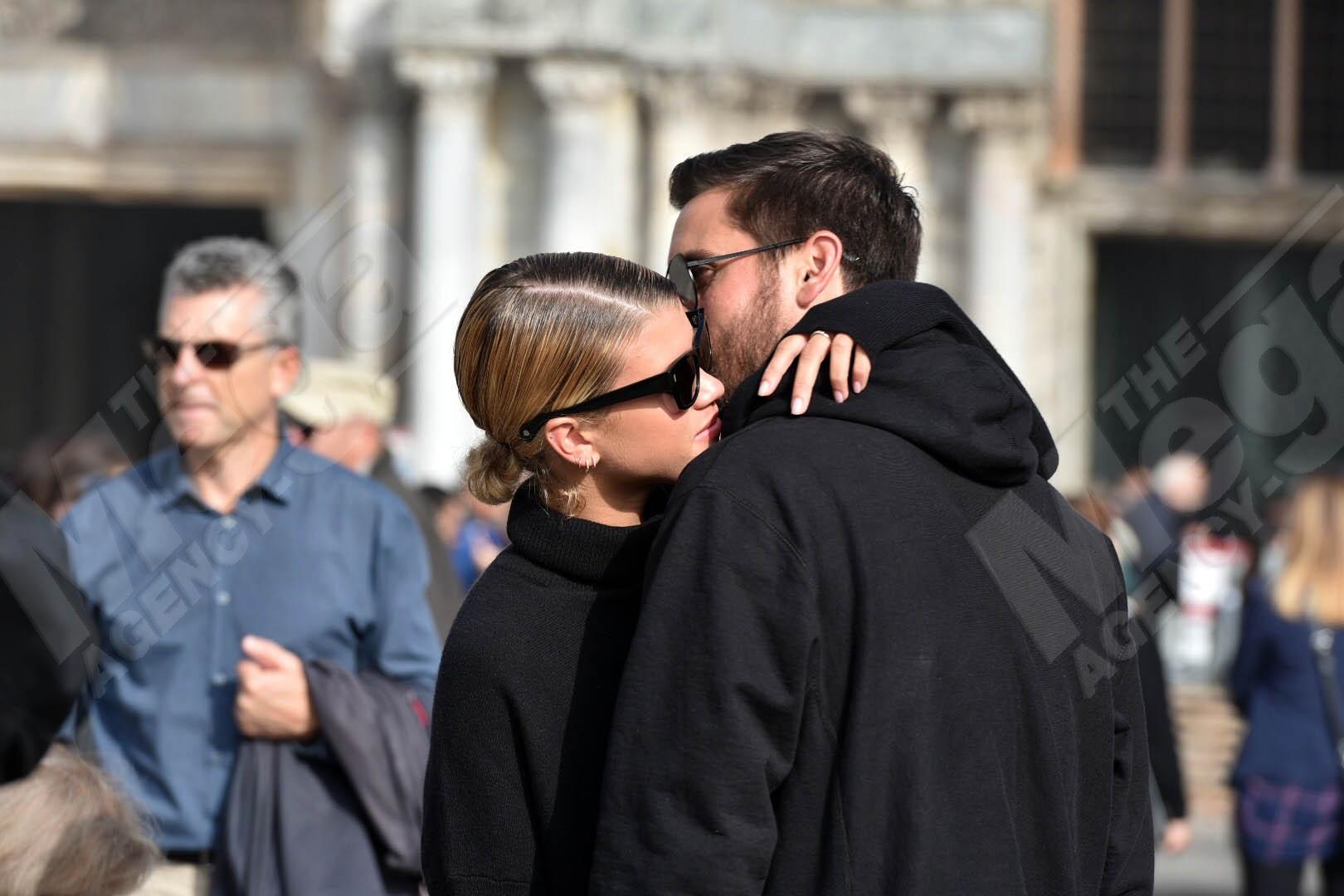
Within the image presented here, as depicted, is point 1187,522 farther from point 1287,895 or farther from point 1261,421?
point 1287,895

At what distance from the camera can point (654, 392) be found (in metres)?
2.17

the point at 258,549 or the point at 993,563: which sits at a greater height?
the point at 993,563

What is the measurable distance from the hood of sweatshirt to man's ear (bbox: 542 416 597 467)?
0.58 ft

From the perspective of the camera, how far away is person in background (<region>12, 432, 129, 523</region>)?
244 inches

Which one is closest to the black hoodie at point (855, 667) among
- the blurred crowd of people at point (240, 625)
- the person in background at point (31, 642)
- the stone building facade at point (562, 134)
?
the person in background at point (31, 642)

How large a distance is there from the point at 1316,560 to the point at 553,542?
189 inches

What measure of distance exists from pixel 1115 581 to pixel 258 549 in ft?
6.13

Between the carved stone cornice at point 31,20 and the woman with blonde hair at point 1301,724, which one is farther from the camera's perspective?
the carved stone cornice at point 31,20

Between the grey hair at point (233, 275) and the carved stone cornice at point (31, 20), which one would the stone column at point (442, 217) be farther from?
the grey hair at point (233, 275)

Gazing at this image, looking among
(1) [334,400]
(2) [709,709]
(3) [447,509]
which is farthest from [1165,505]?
(2) [709,709]

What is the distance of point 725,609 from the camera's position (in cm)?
187

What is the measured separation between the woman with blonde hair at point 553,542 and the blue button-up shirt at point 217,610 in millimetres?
1365

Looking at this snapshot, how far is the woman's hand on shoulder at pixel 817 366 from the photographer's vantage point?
2.04 metres

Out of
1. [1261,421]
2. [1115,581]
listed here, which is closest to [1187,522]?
[1261,421]
